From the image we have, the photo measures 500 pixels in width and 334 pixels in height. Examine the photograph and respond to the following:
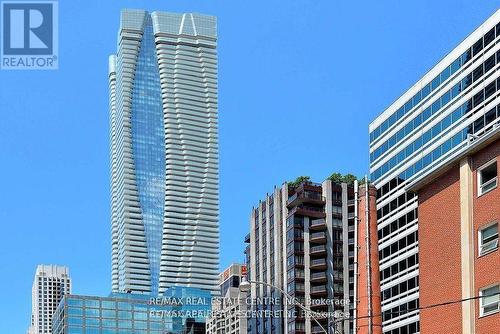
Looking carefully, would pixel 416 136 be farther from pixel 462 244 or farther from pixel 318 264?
pixel 462 244

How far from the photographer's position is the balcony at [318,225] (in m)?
178

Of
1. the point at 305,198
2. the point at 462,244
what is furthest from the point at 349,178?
the point at 462,244

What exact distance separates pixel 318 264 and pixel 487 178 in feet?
431

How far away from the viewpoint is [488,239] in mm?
44688

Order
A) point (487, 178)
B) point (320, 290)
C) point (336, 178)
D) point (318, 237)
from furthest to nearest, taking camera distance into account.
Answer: point (336, 178) < point (318, 237) < point (320, 290) < point (487, 178)

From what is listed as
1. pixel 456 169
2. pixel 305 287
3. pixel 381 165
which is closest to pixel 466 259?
pixel 456 169

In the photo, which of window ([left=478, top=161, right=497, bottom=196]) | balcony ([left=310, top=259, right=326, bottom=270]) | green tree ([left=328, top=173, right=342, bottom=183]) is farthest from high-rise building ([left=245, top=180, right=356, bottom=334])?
window ([left=478, top=161, right=497, bottom=196])

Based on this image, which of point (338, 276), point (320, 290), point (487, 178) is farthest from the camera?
point (338, 276)

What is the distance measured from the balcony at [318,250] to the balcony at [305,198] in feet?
26.5

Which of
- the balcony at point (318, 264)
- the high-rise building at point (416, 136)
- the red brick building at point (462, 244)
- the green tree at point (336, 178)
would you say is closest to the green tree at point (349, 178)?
the green tree at point (336, 178)

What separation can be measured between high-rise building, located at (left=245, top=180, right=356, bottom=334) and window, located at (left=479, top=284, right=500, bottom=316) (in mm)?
125820

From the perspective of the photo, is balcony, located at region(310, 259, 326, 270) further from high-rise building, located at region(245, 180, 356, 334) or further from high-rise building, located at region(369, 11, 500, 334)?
high-rise building, located at region(369, 11, 500, 334)

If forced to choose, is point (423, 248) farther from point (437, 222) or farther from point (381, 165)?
point (381, 165)

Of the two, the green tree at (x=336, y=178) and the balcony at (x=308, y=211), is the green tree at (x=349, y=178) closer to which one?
the green tree at (x=336, y=178)
